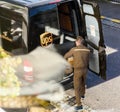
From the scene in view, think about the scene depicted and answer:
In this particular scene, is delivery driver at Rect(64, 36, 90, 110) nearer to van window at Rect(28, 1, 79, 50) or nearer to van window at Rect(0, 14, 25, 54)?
van window at Rect(28, 1, 79, 50)

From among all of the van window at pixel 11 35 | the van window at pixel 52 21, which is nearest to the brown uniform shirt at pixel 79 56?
the van window at pixel 52 21

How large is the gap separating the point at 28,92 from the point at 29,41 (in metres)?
1.08

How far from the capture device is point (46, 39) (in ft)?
21.6

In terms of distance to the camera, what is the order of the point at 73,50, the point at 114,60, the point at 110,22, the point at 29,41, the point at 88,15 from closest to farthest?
the point at 29,41
the point at 73,50
the point at 88,15
the point at 114,60
the point at 110,22

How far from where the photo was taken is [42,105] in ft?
22.8

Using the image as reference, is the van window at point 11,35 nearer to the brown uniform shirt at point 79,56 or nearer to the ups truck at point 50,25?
the ups truck at point 50,25

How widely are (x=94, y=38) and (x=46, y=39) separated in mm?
1370

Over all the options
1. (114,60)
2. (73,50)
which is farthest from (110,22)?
(73,50)

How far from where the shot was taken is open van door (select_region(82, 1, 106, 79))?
7.07 metres

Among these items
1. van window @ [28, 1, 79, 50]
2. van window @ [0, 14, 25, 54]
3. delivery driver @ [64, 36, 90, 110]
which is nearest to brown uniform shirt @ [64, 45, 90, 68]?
delivery driver @ [64, 36, 90, 110]

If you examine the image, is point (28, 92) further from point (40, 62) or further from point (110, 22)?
point (110, 22)

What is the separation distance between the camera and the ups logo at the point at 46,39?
6.45 m

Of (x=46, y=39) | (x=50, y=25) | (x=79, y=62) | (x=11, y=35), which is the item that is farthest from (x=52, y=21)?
(x=79, y=62)

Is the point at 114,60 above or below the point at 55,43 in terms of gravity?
below
